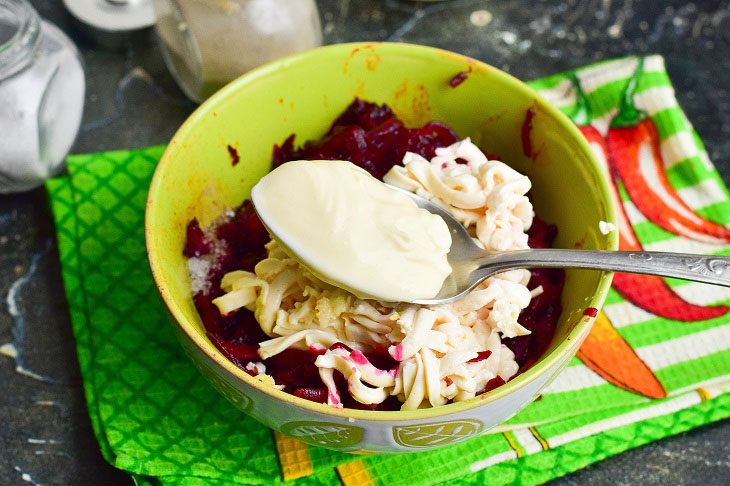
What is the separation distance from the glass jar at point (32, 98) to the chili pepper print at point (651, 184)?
156 centimetres

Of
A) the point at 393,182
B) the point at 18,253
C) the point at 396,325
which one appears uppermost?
the point at 393,182

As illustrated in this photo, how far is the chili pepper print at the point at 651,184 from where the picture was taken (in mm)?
1928

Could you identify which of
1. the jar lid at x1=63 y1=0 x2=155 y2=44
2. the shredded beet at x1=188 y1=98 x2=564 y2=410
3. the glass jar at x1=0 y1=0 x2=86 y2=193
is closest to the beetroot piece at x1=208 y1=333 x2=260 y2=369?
the shredded beet at x1=188 y1=98 x2=564 y2=410

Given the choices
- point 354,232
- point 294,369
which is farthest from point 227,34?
point 294,369

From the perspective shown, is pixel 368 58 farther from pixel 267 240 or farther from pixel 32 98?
pixel 32 98

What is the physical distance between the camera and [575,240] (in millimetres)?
1575

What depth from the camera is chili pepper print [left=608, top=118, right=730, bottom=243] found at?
1928mm

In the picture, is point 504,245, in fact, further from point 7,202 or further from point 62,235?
point 7,202

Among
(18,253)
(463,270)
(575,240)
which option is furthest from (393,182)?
(18,253)

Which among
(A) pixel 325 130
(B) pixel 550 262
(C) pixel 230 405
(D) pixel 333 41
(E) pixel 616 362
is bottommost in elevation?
(C) pixel 230 405

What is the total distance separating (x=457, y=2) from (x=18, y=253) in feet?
5.46

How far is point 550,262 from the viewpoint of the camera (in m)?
1.40

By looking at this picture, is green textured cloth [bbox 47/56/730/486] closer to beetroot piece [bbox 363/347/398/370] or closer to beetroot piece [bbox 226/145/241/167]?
beetroot piece [bbox 363/347/398/370]

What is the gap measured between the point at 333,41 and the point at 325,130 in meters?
0.80
